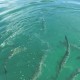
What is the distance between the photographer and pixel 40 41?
10477 millimetres

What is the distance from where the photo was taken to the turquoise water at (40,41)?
853cm

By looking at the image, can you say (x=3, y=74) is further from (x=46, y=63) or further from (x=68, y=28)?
(x=68, y=28)

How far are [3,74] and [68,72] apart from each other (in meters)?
2.43

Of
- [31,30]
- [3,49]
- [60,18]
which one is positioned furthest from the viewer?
[60,18]

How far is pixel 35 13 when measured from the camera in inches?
531

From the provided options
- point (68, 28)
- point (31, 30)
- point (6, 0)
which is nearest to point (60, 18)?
point (68, 28)

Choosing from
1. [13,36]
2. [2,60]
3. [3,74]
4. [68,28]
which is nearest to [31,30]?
[13,36]

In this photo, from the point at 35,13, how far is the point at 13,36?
3.00 metres

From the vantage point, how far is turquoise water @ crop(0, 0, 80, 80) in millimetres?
8531

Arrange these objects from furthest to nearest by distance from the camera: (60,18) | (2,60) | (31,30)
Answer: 1. (60,18)
2. (31,30)
3. (2,60)

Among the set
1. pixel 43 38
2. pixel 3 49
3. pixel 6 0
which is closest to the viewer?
pixel 3 49

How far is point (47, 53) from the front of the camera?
31.3ft

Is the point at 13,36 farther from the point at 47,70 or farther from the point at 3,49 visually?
the point at 47,70

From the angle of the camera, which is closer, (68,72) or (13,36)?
(68,72)
